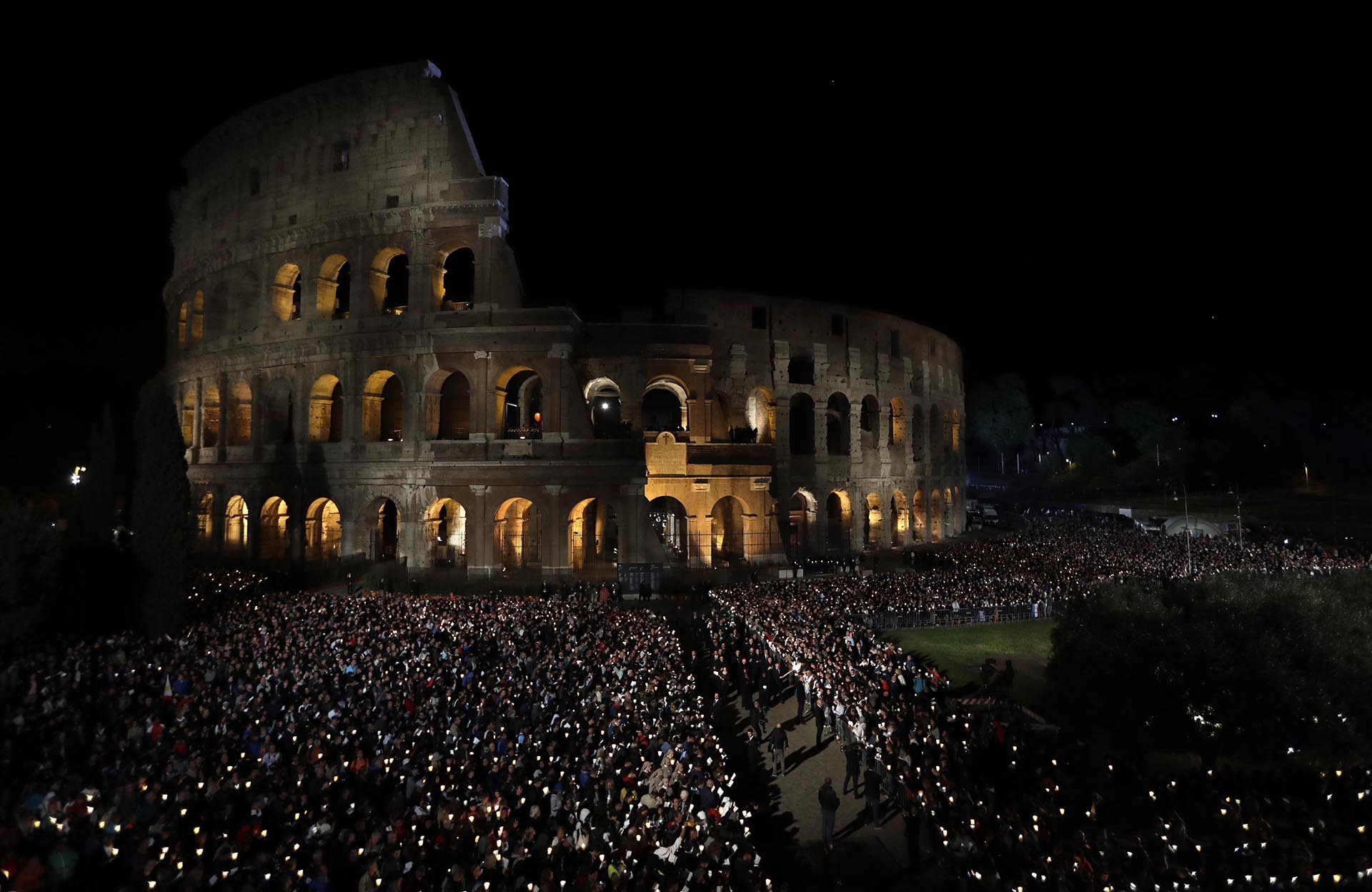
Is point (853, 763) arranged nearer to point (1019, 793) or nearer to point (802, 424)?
point (1019, 793)

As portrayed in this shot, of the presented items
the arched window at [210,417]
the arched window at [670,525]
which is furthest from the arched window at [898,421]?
the arched window at [210,417]

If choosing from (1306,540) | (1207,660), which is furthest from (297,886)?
(1306,540)

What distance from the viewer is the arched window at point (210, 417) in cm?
3688

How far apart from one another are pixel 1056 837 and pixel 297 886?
8918 millimetres

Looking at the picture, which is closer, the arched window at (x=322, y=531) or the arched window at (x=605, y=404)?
Answer: the arched window at (x=322, y=531)

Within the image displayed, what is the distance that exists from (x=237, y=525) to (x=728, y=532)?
24.2 metres

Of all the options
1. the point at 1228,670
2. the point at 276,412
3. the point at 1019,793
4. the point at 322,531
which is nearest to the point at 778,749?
the point at 1019,793

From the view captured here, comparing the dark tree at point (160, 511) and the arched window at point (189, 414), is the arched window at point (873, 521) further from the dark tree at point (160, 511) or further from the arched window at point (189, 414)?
the arched window at point (189, 414)

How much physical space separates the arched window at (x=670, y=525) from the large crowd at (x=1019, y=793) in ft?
52.1

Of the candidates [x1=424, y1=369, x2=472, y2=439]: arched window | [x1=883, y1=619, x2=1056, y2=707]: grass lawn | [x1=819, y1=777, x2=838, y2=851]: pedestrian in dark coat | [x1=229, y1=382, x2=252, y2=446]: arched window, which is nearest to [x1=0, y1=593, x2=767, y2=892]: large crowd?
[x1=819, y1=777, x2=838, y2=851]: pedestrian in dark coat

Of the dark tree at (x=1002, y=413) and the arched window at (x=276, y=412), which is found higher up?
the dark tree at (x=1002, y=413)

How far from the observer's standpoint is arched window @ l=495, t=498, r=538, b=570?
32969mm

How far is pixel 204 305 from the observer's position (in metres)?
36.8

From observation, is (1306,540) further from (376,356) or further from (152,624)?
(152,624)
